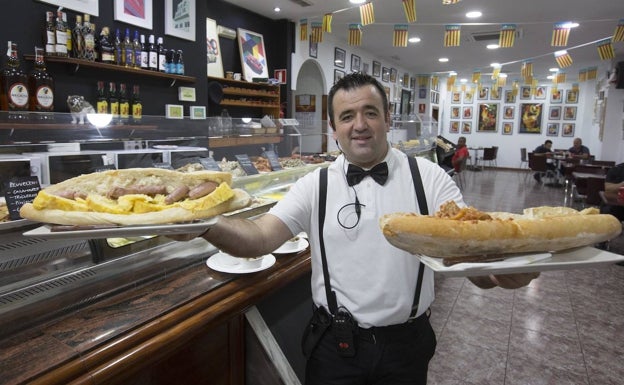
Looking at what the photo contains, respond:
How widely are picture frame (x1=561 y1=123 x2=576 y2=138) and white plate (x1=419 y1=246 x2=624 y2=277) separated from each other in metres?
20.6

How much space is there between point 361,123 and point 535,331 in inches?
119

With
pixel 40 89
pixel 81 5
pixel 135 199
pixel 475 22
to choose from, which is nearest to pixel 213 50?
pixel 81 5

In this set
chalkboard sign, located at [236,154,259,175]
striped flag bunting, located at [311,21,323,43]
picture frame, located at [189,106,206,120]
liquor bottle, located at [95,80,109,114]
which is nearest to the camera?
chalkboard sign, located at [236,154,259,175]

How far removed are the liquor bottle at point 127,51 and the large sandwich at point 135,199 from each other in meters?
4.62

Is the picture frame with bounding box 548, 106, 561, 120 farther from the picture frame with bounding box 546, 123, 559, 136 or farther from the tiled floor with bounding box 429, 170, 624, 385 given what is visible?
the tiled floor with bounding box 429, 170, 624, 385

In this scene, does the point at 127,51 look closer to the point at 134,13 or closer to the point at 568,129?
the point at 134,13

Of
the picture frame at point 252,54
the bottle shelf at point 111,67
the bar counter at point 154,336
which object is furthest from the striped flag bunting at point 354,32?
the bar counter at point 154,336

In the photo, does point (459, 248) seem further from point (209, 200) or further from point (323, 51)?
point (323, 51)

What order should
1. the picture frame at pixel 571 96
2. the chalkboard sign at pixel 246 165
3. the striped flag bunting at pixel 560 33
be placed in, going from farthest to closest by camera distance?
the picture frame at pixel 571 96 < the striped flag bunting at pixel 560 33 < the chalkboard sign at pixel 246 165

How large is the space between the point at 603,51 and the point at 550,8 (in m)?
1.29

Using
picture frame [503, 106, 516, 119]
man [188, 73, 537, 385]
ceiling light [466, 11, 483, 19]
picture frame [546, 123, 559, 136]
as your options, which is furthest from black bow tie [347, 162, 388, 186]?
picture frame [503, 106, 516, 119]

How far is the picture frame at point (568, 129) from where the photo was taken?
60.4ft

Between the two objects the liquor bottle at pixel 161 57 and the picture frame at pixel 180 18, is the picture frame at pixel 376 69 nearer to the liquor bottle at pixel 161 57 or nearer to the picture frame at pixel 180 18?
the picture frame at pixel 180 18

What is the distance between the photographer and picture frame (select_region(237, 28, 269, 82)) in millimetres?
8211
